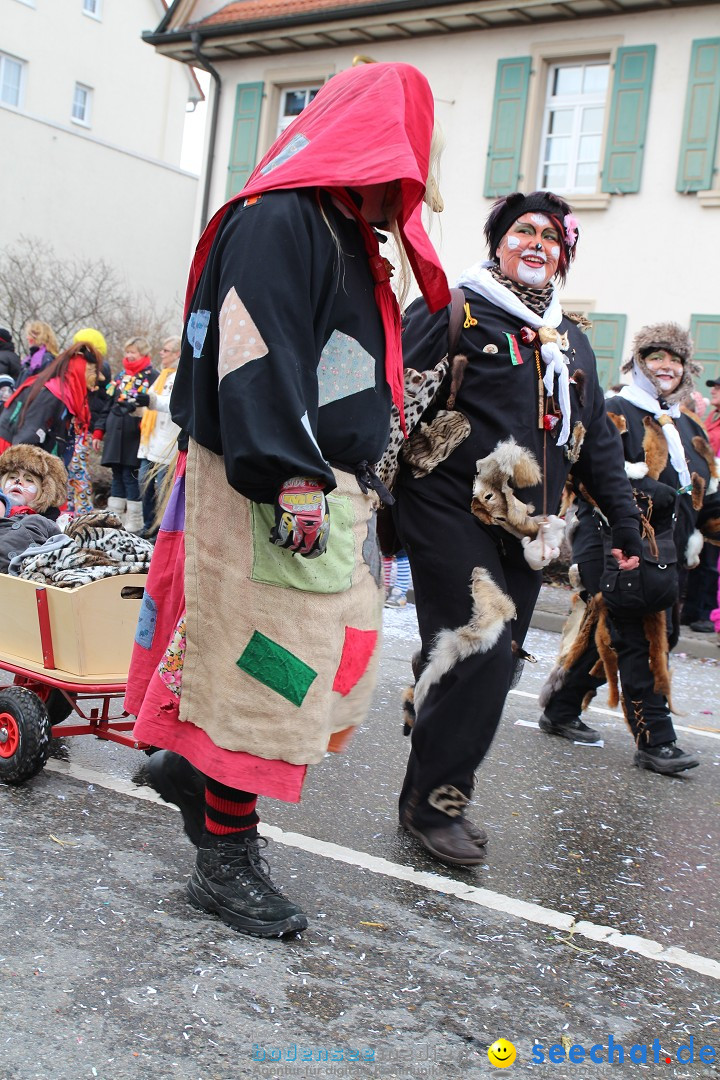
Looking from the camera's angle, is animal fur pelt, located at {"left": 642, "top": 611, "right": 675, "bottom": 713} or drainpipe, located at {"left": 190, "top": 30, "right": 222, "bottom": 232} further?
drainpipe, located at {"left": 190, "top": 30, "right": 222, "bottom": 232}

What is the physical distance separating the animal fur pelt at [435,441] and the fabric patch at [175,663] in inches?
47.8

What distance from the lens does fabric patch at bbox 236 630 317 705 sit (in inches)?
112

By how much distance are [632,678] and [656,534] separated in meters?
0.67

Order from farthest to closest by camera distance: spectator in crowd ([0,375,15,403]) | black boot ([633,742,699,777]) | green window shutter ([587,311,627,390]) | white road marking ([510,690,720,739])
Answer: green window shutter ([587,311,627,390]), spectator in crowd ([0,375,15,403]), white road marking ([510,690,720,739]), black boot ([633,742,699,777])

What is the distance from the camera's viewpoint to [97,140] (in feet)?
88.3

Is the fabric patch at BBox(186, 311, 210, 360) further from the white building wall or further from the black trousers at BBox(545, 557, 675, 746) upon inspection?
the white building wall

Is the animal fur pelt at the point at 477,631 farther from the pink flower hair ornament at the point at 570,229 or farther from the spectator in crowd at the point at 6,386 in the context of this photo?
the spectator in crowd at the point at 6,386

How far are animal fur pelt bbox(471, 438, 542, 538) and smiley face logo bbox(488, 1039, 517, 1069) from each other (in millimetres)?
1716

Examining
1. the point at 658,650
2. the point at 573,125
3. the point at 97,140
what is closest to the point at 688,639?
the point at 658,650

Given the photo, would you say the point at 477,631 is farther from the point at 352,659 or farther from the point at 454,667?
the point at 352,659

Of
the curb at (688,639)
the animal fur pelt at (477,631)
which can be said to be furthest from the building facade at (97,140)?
the animal fur pelt at (477,631)

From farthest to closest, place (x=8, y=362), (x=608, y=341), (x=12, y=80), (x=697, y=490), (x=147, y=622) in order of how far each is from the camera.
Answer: (x=12, y=80), (x=608, y=341), (x=8, y=362), (x=697, y=490), (x=147, y=622)

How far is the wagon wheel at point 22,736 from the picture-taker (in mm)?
3928

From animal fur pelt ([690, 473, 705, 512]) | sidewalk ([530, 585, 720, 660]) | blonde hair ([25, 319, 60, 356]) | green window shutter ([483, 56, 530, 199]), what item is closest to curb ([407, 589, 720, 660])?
sidewalk ([530, 585, 720, 660])
